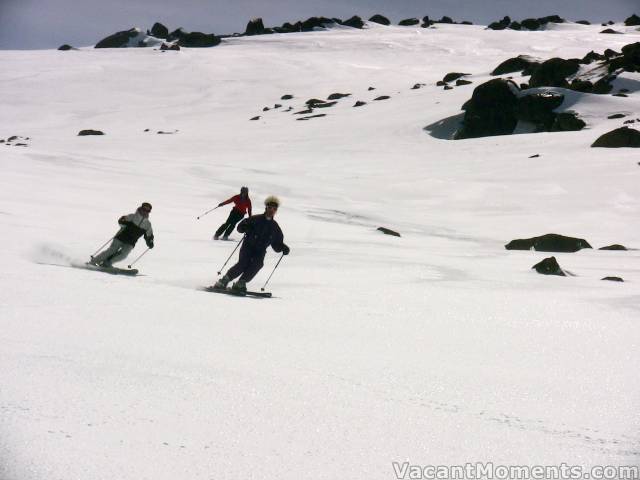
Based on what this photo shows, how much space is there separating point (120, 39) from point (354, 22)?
31226 mm

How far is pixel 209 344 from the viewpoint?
488cm

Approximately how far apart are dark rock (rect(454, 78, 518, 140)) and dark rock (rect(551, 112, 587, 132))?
2341 millimetres

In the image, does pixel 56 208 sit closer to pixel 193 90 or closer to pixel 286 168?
pixel 286 168

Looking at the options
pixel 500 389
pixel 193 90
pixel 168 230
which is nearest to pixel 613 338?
pixel 500 389

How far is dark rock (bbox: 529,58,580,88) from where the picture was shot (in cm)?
3888

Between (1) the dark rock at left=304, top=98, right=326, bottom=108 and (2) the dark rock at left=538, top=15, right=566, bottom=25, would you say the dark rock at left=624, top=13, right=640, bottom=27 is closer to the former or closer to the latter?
(2) the dark rock at left=538, top=15, right=566, bottom=25

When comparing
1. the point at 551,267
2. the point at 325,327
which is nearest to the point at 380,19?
the point at 551,267

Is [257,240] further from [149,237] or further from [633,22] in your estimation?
[633,22]

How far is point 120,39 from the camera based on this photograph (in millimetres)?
90875

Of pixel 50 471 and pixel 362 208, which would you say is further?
pixel 362 208

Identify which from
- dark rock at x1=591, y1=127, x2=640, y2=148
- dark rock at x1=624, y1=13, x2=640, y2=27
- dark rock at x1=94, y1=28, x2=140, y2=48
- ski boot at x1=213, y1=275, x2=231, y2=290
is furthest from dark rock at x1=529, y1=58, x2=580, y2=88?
dark rock at x1=94, y1=28, x2=140, y2=48

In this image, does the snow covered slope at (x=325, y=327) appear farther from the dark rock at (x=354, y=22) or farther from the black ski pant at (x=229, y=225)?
the dark rock at (x=354, y=22)

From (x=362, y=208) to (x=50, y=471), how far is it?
17436 mm

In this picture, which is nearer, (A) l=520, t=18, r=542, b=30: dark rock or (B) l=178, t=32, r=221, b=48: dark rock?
(B) l=178, t=32, r=221, b=48: dark rock
